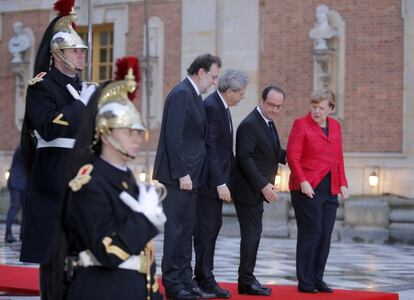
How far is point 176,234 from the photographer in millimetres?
7191

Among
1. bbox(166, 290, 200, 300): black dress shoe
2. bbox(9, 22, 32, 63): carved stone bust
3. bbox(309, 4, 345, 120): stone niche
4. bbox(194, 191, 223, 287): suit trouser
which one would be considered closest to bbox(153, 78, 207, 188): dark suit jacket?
bbox(194, 191, 223, 287): suit trouser

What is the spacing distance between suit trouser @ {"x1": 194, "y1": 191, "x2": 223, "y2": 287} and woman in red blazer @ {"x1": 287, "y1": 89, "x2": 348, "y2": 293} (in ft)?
2.53

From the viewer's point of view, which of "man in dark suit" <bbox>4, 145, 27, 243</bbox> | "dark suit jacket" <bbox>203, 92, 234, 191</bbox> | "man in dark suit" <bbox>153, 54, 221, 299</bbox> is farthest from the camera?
"man in dark suit" <bbox>4, 145, 27, 243</bbox>

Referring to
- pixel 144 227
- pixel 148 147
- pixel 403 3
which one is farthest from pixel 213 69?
pixel 148 147

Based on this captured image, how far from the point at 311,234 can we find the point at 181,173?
1.44 m

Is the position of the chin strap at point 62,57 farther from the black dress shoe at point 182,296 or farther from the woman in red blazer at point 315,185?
the woman in red blazer at point 315,185

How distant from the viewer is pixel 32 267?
10211 mm

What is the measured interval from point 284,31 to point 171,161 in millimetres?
11281

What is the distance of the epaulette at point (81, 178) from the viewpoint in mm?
4387

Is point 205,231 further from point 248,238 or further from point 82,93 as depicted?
point 82,93

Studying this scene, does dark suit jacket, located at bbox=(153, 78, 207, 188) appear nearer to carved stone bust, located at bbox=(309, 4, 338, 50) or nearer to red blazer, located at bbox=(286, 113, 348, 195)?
red blazer, located at bbox=(286, 113, 348, 195)

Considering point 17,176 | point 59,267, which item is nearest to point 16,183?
point 17,176

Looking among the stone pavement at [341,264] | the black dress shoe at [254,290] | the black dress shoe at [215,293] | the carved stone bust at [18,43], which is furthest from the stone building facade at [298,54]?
the black dress shoe at [215,293]

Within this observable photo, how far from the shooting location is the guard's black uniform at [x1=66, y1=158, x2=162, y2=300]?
434cm
